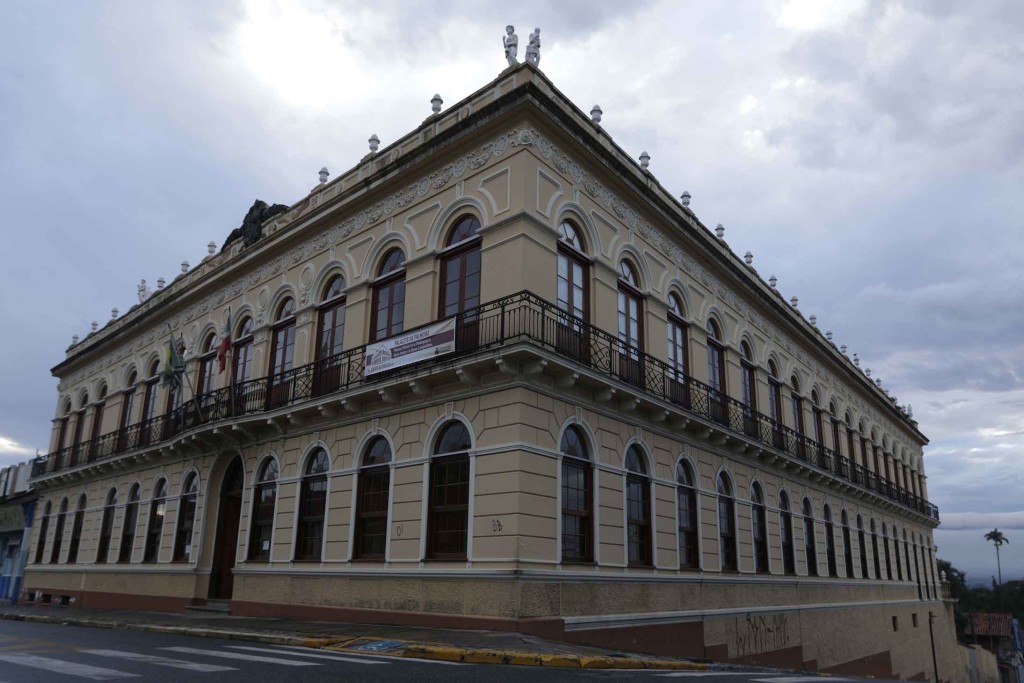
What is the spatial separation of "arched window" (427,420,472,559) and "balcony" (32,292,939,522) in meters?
1.46

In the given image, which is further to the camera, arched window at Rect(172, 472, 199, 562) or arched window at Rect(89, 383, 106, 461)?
arched window at Rect(89, 383, 106, 461)

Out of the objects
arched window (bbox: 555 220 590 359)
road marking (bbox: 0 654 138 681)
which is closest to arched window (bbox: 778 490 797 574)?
arched window (bbox: 555 220 590 359)

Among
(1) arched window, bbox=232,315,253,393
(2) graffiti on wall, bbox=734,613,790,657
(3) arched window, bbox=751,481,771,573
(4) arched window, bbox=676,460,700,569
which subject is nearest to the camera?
(4) arched window, bbox=676,460,700,569

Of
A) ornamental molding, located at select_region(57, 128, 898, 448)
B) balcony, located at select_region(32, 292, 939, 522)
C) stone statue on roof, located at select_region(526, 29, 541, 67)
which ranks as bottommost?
balcony, located at select_region(32, 292, 939, 522)

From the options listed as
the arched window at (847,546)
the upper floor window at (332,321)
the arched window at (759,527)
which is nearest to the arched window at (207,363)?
the upper floor window at (332,321)

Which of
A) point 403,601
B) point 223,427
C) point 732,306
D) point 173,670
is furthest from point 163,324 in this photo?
point 173,670

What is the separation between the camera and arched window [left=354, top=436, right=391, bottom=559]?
15.7 meters

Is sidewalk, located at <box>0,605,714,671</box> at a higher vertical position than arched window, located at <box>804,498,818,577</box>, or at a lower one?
lower

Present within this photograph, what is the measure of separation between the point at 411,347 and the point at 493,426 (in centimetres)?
264

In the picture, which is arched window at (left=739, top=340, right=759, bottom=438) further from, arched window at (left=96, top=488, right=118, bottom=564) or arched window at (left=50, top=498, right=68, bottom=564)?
arched window at (left=50, top=498, right=68, bottom=564)

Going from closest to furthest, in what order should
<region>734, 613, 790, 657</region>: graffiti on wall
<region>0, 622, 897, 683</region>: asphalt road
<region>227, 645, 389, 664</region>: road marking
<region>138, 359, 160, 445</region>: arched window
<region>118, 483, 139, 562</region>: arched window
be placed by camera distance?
<region>0, 622, 897, 683</region>: asphalt road → <region>227, 645, 389, 664</region>: road marking → <region>734, 613, 790, 657</region>: graffiti on wall → <region>118, 483, 139, 562</region>: arched window → <region>138, 359, 160, 445</region>: arched window

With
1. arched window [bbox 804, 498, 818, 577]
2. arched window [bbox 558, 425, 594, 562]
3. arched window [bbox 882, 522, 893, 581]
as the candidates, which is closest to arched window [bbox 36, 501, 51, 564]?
arched window [bbox 558, 425, 594, 562]

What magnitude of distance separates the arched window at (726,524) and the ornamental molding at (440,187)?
5455 millimetres

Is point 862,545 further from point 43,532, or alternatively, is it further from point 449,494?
point 43,532
